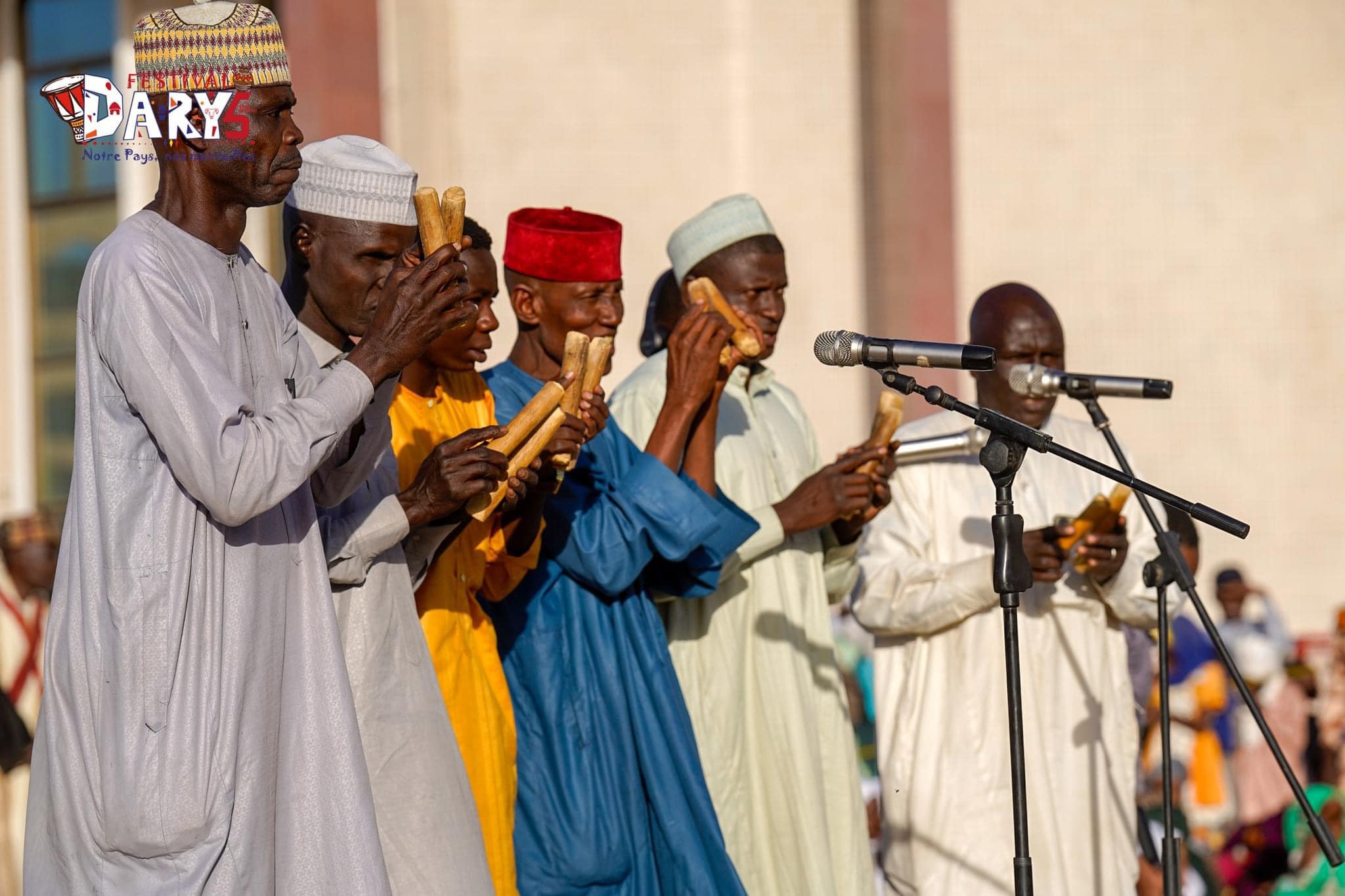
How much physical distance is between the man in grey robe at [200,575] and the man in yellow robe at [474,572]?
0.71 m

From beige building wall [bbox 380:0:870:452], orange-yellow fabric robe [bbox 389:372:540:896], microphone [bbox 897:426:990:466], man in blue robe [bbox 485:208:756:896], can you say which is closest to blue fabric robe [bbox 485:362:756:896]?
man in blue robe [bbox 485:208:756:896]

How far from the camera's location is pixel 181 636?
3.06 meters

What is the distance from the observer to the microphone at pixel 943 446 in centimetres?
530

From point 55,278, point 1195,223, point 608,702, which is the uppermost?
point 1195,223

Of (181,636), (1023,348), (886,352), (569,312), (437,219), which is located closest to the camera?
(181,636)

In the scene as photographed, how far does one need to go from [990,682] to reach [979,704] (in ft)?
0.24

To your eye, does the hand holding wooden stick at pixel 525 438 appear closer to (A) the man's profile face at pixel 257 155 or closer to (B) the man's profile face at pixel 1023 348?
(A) the man's profile face at pixel 257 155

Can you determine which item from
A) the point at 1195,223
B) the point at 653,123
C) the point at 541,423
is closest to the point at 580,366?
the point at 541,423

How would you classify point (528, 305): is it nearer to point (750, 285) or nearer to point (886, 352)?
point (750, 285)

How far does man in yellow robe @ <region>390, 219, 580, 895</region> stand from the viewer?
4.07 meters

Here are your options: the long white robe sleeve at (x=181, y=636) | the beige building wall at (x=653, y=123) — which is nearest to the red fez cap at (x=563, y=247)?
the long white robe sleeve at (x=181, y=636)

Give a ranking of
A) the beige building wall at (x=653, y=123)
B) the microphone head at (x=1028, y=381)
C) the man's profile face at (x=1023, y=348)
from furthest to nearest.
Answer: the beige building wall at (x=653, y=123), the man's profile face at (x=1023, y=348), the microphone head at (x=1028, y=381)

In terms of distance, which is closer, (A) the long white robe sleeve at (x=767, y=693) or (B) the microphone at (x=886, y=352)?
(B) the microphone at (x=886, y=352)

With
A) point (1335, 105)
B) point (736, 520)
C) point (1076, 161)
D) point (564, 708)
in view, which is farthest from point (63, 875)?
point (1335, 105)
